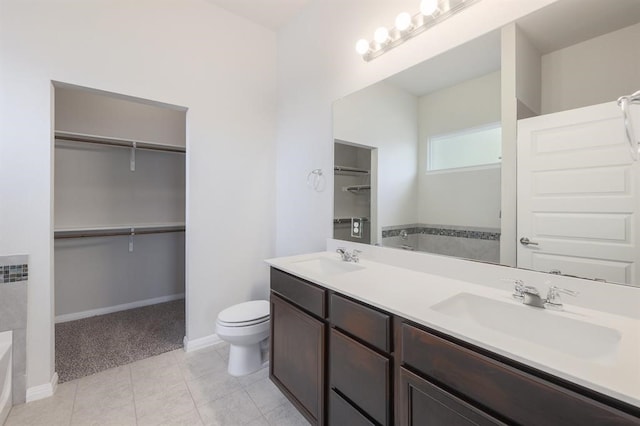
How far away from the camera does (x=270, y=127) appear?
2832 millimetres

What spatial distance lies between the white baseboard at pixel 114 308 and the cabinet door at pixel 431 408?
331cm

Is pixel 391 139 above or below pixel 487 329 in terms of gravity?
above

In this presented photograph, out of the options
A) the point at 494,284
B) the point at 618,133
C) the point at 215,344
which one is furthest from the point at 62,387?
the point at 618,133

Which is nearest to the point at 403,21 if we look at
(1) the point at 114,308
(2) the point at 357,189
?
(2) the point at 357,189

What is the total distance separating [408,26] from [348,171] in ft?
3.13

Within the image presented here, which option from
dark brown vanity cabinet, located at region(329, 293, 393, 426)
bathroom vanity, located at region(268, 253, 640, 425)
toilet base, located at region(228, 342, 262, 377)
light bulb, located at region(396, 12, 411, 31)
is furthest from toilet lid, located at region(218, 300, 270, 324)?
light bulb, located at region(396, 12, 411, 31)

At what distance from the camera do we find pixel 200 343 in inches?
95.7

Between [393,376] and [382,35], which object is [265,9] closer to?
[382,35]

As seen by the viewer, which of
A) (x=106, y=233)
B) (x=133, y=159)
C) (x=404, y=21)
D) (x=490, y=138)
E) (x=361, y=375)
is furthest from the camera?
(x=133, y=159)

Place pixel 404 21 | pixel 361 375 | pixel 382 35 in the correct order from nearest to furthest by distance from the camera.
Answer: pixel 361 375 → pixel 404 21 → pixel 382 35

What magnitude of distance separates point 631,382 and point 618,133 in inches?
33.3

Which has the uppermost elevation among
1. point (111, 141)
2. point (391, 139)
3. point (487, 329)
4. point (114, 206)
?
point (111, 141)

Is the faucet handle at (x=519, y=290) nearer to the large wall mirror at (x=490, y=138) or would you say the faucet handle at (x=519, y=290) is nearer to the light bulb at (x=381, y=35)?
the large wall mirror at (x=490, y=138)

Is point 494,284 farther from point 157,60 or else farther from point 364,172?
point 157,60
